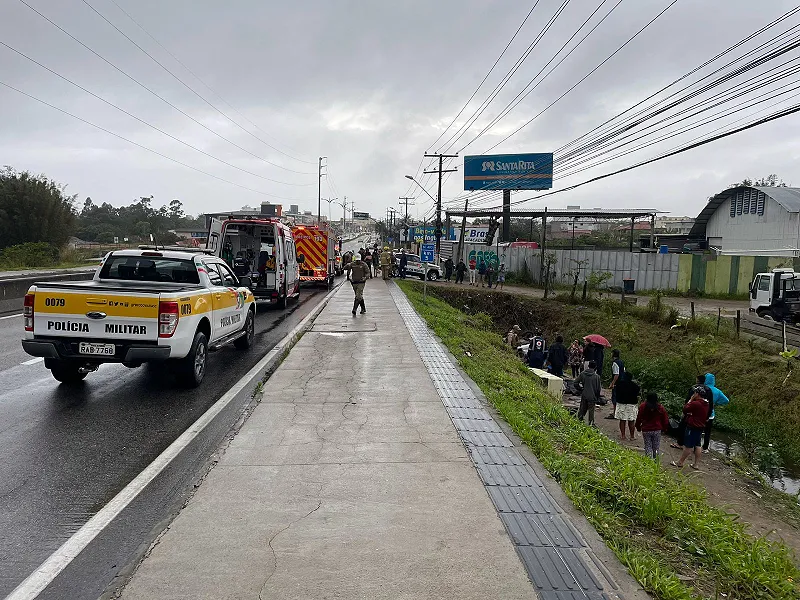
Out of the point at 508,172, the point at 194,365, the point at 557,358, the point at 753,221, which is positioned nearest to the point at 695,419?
the point at 557,358

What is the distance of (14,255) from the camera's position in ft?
141

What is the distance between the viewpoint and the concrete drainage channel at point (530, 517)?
381 cm

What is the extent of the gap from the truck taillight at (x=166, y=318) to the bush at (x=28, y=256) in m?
40.3

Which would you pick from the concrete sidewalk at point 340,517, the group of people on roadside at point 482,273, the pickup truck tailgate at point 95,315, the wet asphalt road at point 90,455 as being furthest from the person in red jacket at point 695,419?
the group of people on roadside at point 482,273

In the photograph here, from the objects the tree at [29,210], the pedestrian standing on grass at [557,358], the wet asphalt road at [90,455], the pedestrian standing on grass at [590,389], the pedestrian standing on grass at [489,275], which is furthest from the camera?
the tree at [29,210]

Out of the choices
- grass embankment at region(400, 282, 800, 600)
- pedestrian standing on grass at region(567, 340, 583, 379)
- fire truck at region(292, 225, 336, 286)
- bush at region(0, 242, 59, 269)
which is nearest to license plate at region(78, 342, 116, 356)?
grass embankment at region(400, 282, 800, 600)

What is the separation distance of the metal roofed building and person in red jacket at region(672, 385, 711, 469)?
27.7 metres

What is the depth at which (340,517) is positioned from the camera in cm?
468

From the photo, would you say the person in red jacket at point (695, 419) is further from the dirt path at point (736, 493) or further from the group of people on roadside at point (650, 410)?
the dirt path at point (736, 493)

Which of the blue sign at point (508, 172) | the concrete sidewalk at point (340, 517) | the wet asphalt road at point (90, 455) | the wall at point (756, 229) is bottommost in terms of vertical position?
the wet asphalt road at point (90, 455)

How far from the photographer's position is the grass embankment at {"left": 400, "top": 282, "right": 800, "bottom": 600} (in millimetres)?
4035

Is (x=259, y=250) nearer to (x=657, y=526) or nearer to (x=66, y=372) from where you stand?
(x=66, y=372)

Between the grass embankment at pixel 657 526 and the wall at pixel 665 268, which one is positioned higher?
the wall at pixel 665 268

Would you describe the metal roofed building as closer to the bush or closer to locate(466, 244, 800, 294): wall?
locate(466, 244, 800, 294): wall
